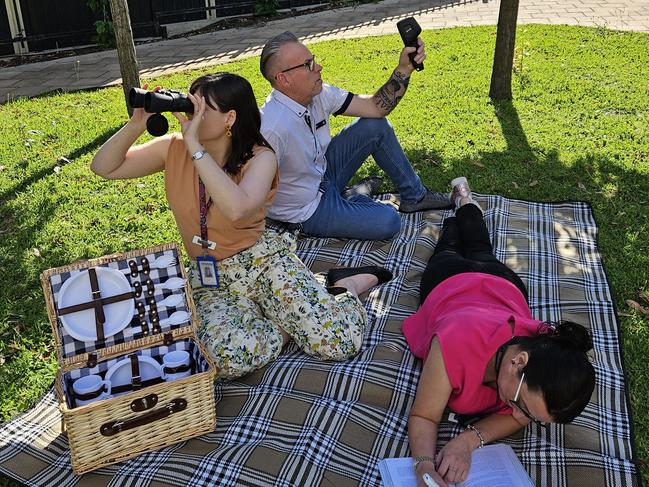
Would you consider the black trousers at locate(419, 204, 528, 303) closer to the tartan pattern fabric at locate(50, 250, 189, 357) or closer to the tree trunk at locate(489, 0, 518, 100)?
the tartan pattern fabric at locate(50, 250, 189, 357)

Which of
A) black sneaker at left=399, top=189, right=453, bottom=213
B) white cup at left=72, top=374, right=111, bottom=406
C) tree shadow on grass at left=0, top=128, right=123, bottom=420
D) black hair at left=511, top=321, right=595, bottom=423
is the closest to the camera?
black hair at left=511, top=321, right=595, bottom=423

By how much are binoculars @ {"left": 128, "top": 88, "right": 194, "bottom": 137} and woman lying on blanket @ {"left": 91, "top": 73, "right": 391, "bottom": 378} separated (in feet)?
0.18

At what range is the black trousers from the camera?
3680 millimetres

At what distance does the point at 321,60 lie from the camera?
34.3ft

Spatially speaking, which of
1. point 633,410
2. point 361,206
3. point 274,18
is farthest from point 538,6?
point 633,410

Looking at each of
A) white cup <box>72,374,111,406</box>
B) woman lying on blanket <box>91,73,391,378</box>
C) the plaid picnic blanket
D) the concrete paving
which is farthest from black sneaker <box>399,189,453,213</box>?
the concrete paving

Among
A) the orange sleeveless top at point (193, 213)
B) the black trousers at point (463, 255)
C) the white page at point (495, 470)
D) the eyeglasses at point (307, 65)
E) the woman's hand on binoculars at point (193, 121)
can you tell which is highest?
the eyeglasses at point (307, 65)

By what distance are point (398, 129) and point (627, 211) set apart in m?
2.87

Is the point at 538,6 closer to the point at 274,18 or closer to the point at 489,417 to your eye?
the point at 274,18

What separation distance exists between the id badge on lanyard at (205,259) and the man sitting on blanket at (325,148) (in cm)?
108

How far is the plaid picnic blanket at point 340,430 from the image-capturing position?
109 inches

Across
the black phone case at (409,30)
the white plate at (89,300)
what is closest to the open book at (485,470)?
the white plate at (89,300)

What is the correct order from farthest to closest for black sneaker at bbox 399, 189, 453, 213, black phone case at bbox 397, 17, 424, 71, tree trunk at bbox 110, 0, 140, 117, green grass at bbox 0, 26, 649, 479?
tree trunk at bbox 110, 0, 140, 117, black sneaker at bbox 399, 189, 453, 213, black phone case at bbox 397, 17, 424, 71, green grass at bbox 0, 26, 649, 479

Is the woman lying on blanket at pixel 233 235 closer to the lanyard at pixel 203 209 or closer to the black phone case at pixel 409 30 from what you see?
the lanyard at pixel 203 209
